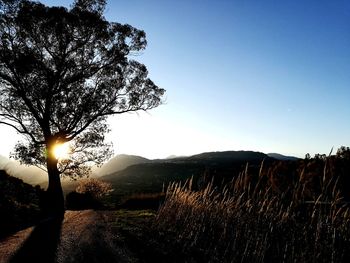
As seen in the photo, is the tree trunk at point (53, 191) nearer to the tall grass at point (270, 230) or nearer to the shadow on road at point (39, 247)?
the shadow on road at point (39, 247)

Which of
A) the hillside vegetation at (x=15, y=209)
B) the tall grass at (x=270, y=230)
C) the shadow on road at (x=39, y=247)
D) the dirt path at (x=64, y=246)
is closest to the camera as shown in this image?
the tall grass at (x=270, y=230)

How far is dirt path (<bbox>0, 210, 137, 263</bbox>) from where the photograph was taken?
36.1 ft

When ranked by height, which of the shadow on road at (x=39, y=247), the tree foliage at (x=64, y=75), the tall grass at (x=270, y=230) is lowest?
the shadow on road at (x=39, y=247)

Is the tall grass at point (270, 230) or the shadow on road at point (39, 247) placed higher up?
the tall grass at point (270, 230)

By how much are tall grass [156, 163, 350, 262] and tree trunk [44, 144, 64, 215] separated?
50.9 ft

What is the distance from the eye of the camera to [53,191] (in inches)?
1125

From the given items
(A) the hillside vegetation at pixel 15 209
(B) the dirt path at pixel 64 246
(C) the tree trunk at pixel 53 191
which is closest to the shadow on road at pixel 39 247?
(B) the dirt path at pixel 64 246

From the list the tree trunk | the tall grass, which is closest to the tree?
the tree trunk

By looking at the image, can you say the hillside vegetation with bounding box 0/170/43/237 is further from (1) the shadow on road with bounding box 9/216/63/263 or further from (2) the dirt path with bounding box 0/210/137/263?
(2) the dirt path with bounding box 0/210/137/263

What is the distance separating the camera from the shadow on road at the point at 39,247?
1109 cm

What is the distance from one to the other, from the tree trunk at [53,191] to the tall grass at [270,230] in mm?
15520

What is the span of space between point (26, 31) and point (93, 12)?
17.1 feet

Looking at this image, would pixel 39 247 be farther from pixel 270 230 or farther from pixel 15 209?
pixel 15 209

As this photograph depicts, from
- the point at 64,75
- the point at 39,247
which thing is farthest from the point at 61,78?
the point at 39,247
